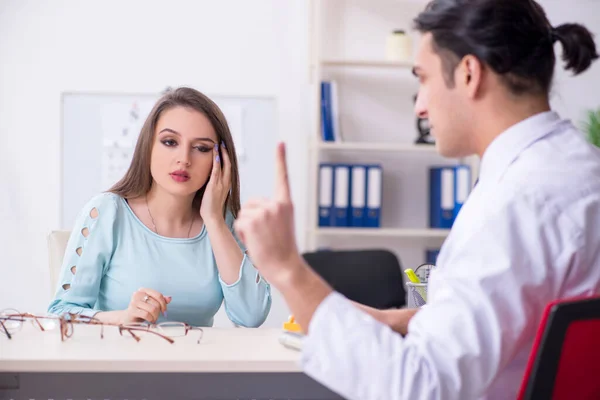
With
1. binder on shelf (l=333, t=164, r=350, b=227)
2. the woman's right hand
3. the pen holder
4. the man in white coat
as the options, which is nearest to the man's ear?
the man in white coat

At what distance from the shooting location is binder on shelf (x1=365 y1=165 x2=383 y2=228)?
3703 mm

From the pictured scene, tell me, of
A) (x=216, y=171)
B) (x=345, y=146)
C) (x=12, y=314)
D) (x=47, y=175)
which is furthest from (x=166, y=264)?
(x=47, y=175)

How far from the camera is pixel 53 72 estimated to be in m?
3.84

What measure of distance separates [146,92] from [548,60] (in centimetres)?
303

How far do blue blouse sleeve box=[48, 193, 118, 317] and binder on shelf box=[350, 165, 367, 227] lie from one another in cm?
195

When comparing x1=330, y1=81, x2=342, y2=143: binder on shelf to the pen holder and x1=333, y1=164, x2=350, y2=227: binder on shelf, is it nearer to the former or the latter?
x1=333, y1=164, x2=350, y2=227: binder on shelf

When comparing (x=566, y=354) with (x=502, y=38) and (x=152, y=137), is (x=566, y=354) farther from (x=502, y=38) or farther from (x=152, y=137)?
(x=152, y=137)

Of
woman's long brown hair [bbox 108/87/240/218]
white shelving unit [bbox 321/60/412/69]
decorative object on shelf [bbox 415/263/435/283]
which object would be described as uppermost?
white shelving unit [bbox 321/60/412/69]

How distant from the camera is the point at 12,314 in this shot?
5.31 ft

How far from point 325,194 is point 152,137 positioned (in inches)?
71.9

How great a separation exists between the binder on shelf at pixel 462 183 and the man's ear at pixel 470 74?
106 inches

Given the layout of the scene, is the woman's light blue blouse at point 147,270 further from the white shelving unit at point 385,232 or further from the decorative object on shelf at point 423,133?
the decorative object on shelf at point 423,133

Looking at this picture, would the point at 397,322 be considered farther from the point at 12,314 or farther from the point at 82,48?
the point at 82,48

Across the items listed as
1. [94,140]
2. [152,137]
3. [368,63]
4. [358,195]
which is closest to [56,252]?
[152,137]
